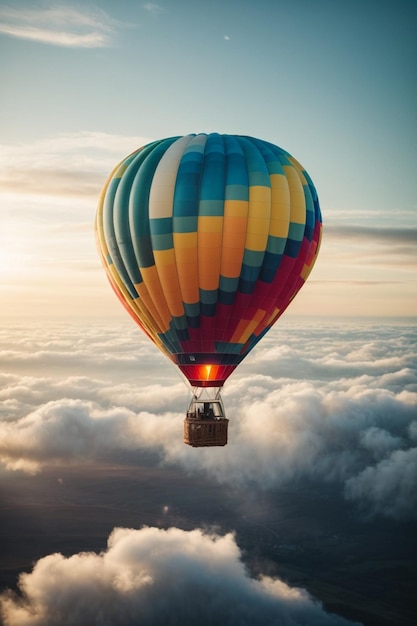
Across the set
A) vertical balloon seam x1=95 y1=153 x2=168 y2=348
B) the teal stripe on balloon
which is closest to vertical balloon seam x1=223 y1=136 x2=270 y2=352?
the teal stripe on balloon

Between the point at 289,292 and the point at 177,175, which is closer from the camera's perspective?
the point at 177,175

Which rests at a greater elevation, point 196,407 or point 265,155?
point 265,155

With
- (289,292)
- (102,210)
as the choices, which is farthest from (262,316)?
(102,210)

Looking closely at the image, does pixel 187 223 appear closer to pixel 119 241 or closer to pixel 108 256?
pixel 119 241

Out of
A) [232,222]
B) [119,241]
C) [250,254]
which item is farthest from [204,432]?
[119,241]

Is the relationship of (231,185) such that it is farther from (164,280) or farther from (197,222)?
(164,280)

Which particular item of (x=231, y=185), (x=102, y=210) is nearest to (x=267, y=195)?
(x=231, y=185)

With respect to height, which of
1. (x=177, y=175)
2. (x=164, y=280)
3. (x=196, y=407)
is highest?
(x=177, y=175)
